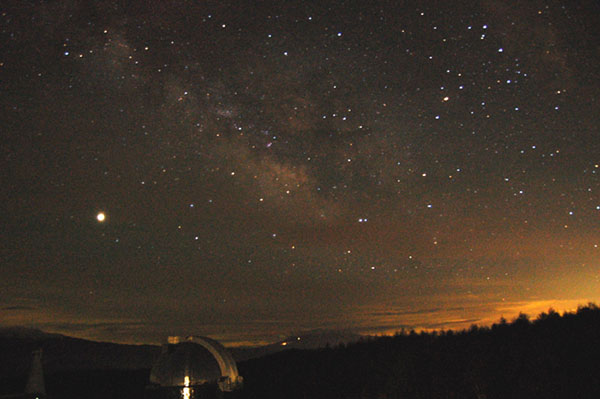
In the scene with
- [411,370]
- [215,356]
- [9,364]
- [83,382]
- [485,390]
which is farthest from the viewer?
[9,364]

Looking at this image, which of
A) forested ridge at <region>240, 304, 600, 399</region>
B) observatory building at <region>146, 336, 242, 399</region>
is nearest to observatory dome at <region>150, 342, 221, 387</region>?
observatory building at <region>146, 336, 242, 399</region>

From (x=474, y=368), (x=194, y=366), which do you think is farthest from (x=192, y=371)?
(x=474, y=368)

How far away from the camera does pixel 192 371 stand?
749 inches

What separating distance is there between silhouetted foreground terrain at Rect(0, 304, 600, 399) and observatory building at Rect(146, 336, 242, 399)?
1379mm

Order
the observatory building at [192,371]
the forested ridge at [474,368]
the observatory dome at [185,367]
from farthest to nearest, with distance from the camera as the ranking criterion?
Result: the observatory dome at [185,367], the observatory building at [192,371], the forested ridge at [474,368]

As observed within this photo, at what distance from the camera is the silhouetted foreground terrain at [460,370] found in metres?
16.7

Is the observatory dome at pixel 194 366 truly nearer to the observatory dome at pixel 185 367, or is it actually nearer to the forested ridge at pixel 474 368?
the observatory dome at pixel 185 367

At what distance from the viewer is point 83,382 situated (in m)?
31.2

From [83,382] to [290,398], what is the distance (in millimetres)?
15081

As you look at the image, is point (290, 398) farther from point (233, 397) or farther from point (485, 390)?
point (485, 390)

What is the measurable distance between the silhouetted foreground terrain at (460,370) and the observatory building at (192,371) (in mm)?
1379

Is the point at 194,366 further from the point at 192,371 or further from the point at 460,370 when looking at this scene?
the point at 460,370

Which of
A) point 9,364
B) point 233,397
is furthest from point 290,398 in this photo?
point 9,364

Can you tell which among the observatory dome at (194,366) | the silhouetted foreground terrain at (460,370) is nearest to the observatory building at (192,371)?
the observatory dome at (194,366)
